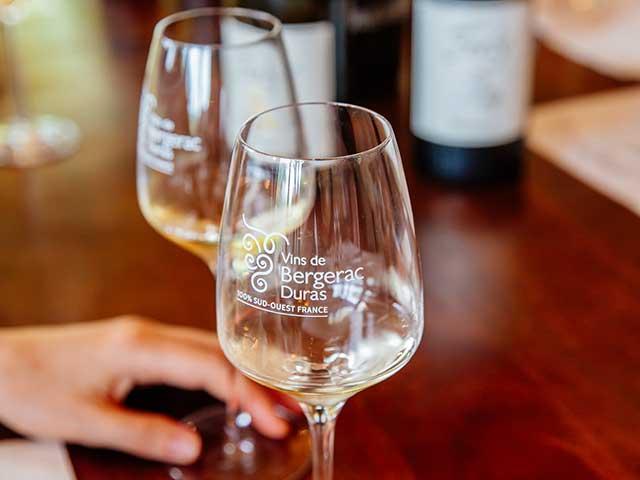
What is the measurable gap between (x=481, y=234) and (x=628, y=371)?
22cm

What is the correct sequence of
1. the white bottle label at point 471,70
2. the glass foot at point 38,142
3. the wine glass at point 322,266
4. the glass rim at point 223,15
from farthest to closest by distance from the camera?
the glass foot at point 38,142 → the white bottle label at point 471,70 → the glass rim at point 223,15 → the wine glass at point 322,266

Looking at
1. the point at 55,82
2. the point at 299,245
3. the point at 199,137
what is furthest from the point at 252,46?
the point at 55,82

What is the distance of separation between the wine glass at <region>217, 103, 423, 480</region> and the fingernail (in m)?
0.13

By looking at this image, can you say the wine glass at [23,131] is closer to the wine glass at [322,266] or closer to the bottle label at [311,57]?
the bottle label at [311,57]

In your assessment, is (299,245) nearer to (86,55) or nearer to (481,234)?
(481,234)

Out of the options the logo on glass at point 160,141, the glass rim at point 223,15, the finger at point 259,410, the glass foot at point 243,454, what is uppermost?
the glass rim at point 223,15

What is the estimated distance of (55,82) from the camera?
1241 mm

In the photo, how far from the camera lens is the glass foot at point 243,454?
66 centimetres

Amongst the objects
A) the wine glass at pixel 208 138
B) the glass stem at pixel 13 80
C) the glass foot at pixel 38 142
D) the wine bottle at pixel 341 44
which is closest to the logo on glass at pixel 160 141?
the wine glass at pixel 208 138

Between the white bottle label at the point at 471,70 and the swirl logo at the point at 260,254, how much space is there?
1.55ft

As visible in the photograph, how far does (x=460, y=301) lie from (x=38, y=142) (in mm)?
505

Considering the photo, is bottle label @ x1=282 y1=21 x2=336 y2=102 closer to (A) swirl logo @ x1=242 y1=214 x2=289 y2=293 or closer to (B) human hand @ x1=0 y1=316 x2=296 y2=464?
(B) human hand @ x1=0 y1=316 x2=296 y2=464

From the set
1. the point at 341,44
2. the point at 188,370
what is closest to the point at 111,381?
the point at 188,370

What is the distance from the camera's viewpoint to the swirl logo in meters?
0.48
